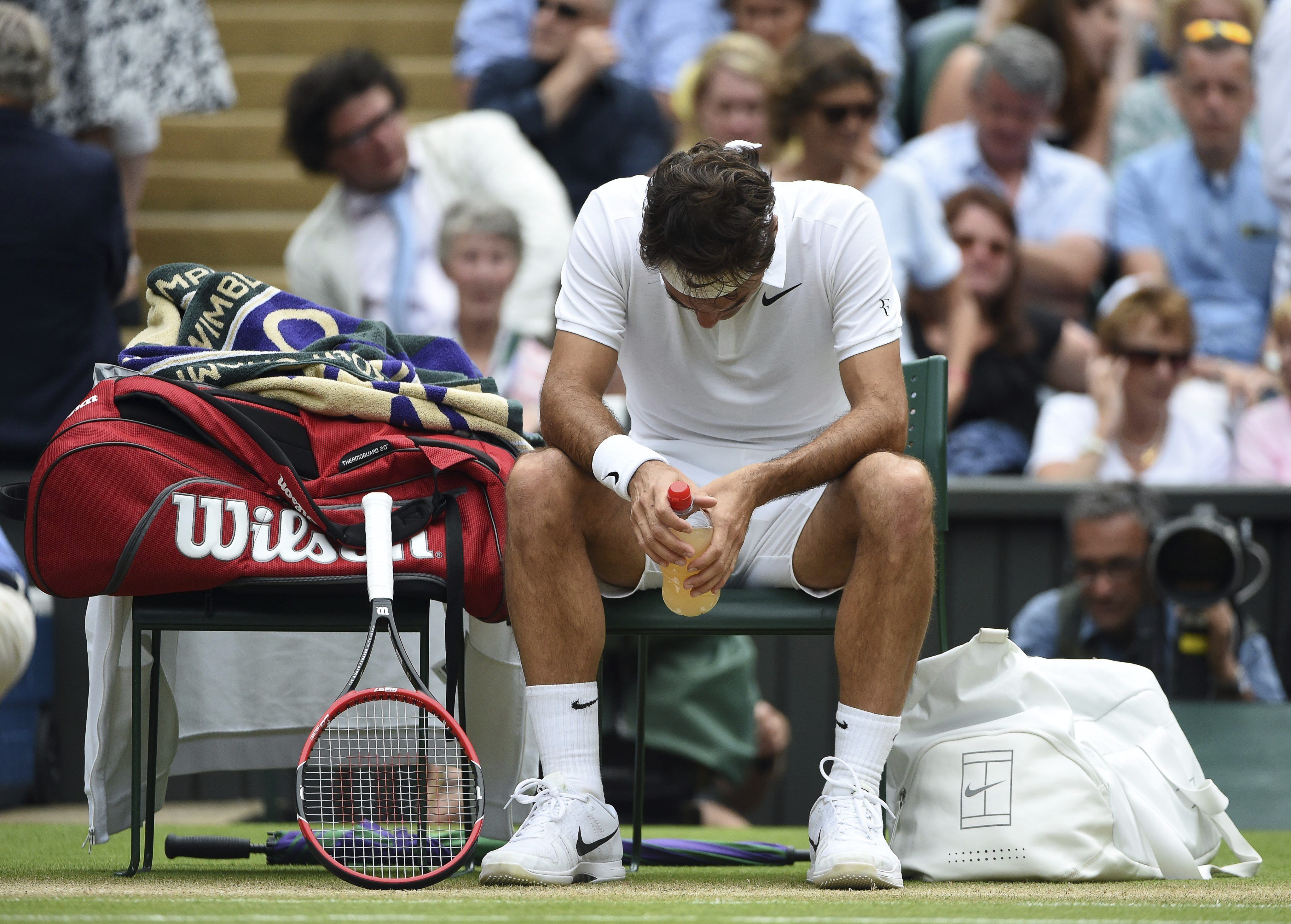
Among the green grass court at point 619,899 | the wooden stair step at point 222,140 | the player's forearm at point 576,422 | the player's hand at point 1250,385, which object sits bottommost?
the green grass court at point 619,899

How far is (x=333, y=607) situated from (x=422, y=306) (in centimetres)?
295

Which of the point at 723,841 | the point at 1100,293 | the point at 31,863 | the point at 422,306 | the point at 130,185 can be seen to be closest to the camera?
the point at 31,863

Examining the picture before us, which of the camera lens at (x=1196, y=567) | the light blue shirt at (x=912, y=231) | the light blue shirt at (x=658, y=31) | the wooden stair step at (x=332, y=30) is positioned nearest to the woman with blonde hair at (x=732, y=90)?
the light blue shirt at (x=912, y=231)

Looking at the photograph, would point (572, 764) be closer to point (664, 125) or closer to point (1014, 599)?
point (1014, 599)

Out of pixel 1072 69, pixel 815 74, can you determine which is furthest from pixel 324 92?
pixel 1072 69

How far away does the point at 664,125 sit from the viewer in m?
6.53

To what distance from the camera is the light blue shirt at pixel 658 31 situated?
7059mm

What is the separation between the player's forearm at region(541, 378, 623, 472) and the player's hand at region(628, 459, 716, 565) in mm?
137

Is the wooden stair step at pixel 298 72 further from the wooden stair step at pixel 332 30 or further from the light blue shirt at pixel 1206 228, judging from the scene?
the light blue shirt at pixel 1206 228

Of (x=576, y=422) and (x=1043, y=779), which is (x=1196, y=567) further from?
(x=576, y=422)

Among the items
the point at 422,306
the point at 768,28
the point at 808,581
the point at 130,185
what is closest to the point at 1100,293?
the point at 768,28

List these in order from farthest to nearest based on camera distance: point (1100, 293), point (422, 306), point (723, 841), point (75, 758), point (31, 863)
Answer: point (1100, 293)
point (422, 306)
point (75, 758)
point (723, 841)
point (31, 863)

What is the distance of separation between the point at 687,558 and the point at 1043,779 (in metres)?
0.75

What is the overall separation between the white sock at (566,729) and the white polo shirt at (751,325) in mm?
550
